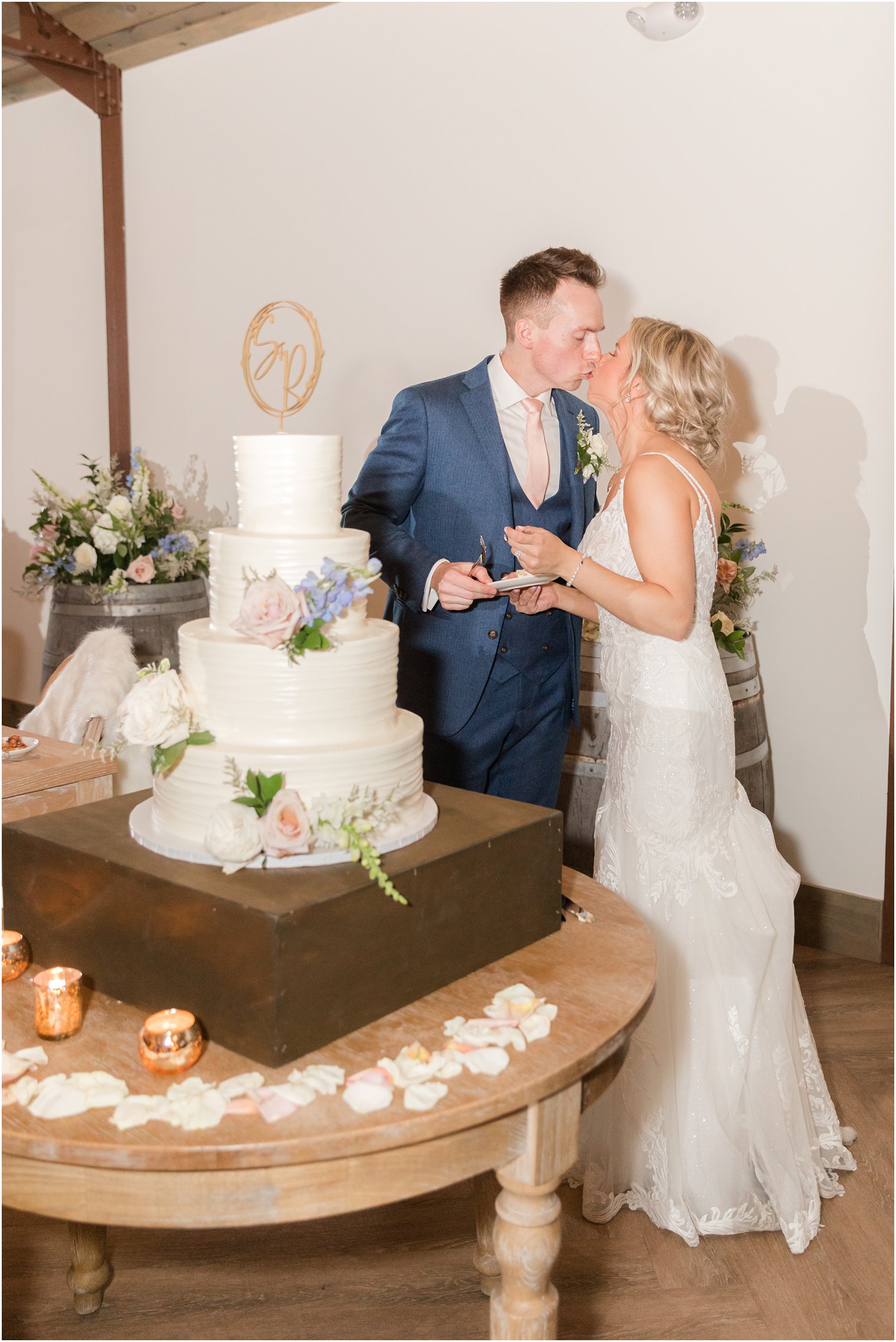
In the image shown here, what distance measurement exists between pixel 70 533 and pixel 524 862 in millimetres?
2726

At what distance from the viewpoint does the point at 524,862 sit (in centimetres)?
162

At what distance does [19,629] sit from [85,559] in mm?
2971

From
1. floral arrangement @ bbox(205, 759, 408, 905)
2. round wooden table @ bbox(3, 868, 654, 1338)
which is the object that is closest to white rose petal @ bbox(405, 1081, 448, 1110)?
round wooden table @ bbox(3, 868, 654, 1338)

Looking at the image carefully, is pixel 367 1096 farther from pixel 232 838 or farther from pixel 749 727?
pixel 749 727

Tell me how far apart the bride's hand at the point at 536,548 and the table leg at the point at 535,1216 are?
1.21 metres

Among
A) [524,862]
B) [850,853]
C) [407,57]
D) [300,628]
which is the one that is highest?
[407,57]

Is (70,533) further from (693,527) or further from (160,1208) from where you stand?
(160,1208)

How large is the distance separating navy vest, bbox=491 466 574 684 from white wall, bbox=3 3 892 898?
1.01 metres

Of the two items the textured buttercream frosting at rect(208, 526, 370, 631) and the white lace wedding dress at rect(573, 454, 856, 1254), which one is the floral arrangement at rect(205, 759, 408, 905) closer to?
the textured buttercream frosting at rect(208, 526, 370, 631)

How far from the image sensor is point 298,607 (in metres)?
1.46

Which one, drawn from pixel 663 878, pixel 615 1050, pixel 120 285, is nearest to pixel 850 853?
pixel 663 878

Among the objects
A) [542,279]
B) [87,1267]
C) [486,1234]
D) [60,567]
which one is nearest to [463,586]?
[542,279]

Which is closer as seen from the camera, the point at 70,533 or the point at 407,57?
the point at 70,533

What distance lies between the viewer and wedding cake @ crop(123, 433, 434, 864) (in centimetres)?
146
